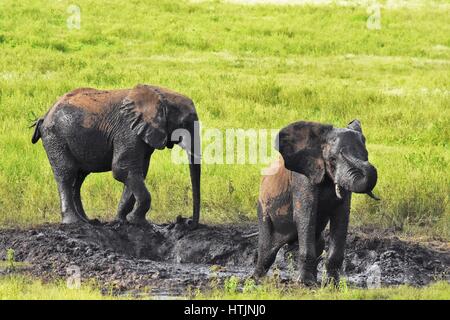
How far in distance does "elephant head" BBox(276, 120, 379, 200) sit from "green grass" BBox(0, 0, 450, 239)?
390 centimetres

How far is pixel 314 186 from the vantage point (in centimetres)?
1109

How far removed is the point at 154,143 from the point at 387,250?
2.81 m

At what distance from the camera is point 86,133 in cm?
1440

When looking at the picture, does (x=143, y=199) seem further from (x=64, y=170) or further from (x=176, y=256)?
(x=64, y=170)

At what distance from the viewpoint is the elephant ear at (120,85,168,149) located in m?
14.0

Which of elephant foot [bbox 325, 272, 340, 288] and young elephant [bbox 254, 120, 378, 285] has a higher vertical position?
young elephant [bbox 254, 120, 378, 285]

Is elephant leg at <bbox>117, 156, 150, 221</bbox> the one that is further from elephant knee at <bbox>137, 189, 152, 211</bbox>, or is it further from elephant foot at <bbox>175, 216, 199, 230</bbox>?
elephant foot at <bbox>175, 216, 199, 230</bbox>
